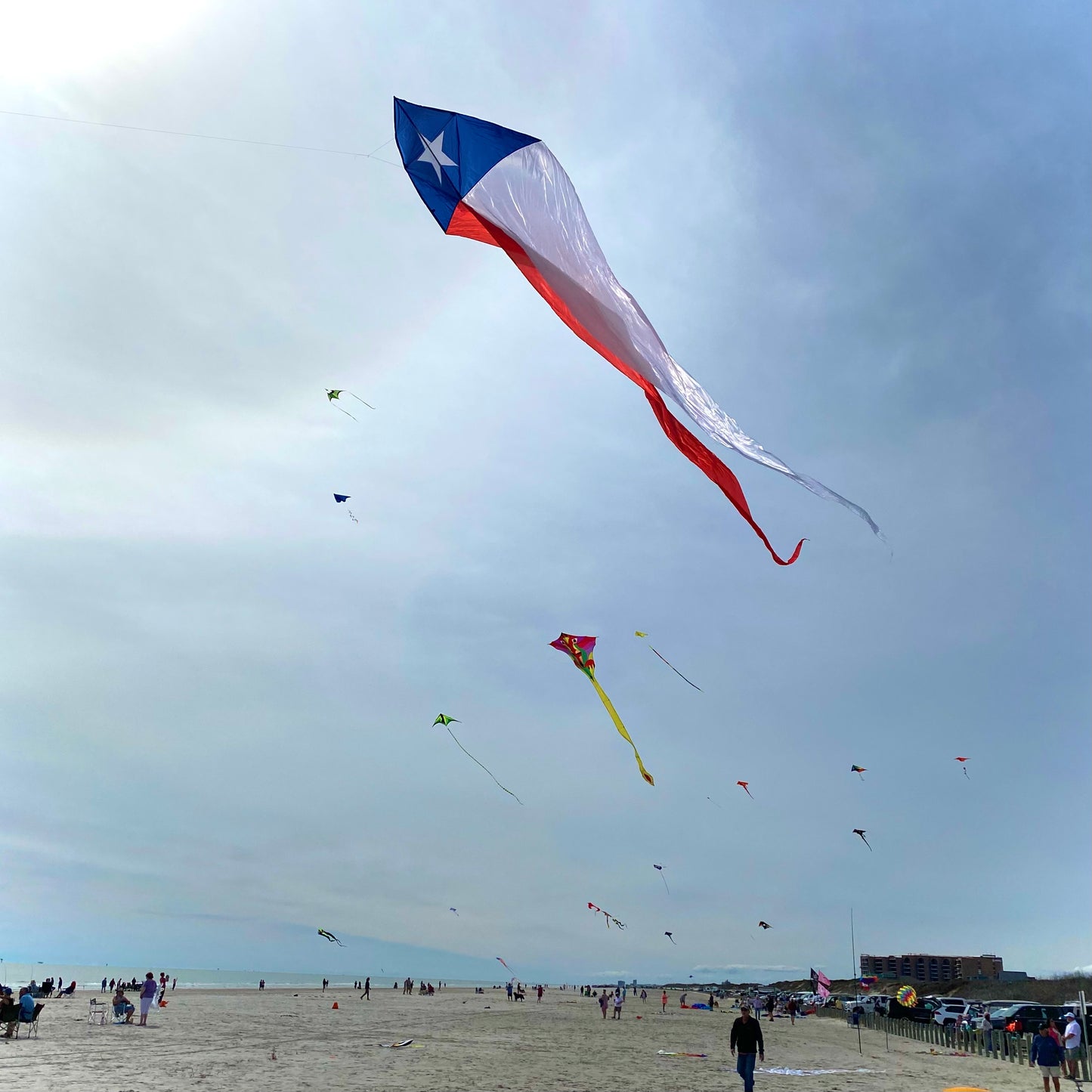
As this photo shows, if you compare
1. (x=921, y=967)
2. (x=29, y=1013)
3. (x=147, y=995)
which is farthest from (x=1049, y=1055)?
(x=921, y=967)

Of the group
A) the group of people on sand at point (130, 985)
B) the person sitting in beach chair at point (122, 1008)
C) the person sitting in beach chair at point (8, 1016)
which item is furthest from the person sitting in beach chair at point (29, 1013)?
the group of people on sand at point (130, 985)

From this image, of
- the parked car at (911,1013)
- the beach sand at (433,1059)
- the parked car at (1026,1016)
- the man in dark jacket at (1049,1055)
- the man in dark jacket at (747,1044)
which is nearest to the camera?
the man in dark jacket at (747,1044)

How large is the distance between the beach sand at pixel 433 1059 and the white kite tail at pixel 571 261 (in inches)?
415

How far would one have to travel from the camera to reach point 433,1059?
16094mm

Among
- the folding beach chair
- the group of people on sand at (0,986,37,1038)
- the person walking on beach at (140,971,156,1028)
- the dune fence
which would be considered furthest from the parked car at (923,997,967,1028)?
the group of people on sand at (0,986,37,1038)

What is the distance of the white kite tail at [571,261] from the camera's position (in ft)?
24.4

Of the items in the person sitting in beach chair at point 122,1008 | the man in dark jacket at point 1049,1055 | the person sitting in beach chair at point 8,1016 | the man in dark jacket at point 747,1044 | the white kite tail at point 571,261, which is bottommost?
the person sitting in beach chair at point 122,1008

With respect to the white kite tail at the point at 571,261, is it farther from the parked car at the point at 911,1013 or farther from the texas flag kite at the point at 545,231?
the parked car at the point at 911,1013

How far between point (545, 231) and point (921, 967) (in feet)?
423

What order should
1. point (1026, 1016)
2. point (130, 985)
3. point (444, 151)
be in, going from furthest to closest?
point (130, 985) → point (1026, 1016) → point (444, 151)

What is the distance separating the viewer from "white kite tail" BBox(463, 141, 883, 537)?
24.4 ft

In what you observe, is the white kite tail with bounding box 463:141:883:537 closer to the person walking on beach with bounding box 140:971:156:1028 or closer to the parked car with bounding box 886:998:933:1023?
the person walking on beach with bounding box 140:971:156:1028

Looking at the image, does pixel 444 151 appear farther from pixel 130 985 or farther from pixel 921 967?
pixel 921 967

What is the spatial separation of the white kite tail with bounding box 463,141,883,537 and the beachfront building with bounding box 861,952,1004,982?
115149 mm
